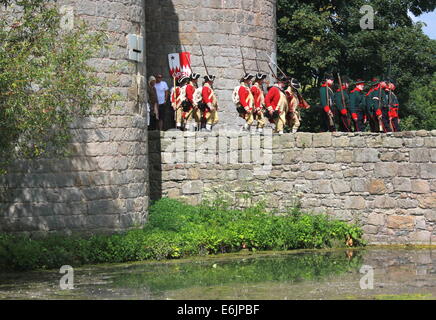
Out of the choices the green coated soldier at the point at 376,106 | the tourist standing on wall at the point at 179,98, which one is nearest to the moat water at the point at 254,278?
the green coated soldier at the point at 376,106

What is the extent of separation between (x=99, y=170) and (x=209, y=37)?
6.48 m

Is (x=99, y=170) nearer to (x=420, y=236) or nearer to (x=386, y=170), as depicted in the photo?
(x=386, y=170)

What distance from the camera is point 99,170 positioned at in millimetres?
18312

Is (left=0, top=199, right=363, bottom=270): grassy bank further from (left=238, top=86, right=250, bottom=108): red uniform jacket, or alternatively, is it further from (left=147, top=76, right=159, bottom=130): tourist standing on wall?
(left=147, top=76, right=159, bottom=130): tourist standing on wall

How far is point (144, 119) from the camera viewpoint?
19.4m

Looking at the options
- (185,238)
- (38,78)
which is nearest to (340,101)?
(185,238)

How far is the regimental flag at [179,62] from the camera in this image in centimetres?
2353

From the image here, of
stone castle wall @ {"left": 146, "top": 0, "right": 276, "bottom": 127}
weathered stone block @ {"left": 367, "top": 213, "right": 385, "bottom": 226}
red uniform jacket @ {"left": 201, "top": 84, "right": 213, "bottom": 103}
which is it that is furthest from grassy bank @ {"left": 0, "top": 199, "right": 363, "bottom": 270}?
stone castle wall @ {"left": 146, "top": 0, "right": 276, "bottom": 127}

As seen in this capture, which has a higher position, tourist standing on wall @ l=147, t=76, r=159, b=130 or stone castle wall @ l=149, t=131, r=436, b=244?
tourist standing on wall @ l=147, t=76, r=159, b=130

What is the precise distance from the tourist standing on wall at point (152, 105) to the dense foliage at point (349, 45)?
806 cm

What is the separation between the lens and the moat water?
1397cm

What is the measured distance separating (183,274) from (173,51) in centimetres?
873

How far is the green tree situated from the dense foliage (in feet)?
46.1
